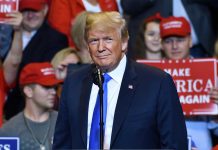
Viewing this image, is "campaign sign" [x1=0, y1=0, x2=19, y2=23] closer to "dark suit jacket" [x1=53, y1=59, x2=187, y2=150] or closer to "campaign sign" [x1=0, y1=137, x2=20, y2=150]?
"campaign sign" [x1=0, y1=137, x2=20, y2=150]

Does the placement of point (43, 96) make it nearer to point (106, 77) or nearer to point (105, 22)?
point (106, 77)

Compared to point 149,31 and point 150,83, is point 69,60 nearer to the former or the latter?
point 149,31

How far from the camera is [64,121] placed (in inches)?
152

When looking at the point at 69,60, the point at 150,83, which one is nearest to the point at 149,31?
the point at 69,60

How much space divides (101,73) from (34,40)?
3346 mm

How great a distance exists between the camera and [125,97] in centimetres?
377

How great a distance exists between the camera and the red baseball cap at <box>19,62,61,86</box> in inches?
241

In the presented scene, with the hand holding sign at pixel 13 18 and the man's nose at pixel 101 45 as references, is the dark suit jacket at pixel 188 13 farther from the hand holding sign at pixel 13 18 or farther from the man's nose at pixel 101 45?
the man's nose at pixel 101 45

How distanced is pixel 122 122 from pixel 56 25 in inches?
137

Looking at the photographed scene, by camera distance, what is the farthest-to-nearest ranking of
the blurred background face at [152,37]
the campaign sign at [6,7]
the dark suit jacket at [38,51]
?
1. the dark suit jacket at [38,51]
2. the blurred background face at [152,37]
3. the campaign sign at [6,7]

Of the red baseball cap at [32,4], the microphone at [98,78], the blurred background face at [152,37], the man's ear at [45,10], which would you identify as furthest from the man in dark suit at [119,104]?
the man's ear at [45,10]

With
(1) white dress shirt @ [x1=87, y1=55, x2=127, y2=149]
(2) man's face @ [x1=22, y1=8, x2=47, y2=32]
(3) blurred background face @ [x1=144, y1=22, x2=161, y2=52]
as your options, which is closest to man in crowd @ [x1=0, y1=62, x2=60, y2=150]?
(2) man's face @ [x1=22, y1=8, x2=47, y2=32]

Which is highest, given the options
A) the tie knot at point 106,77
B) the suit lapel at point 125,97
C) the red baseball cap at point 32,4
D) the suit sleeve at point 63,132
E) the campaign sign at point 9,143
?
the red baseball cap at point 32,4

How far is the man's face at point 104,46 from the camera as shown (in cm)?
368
